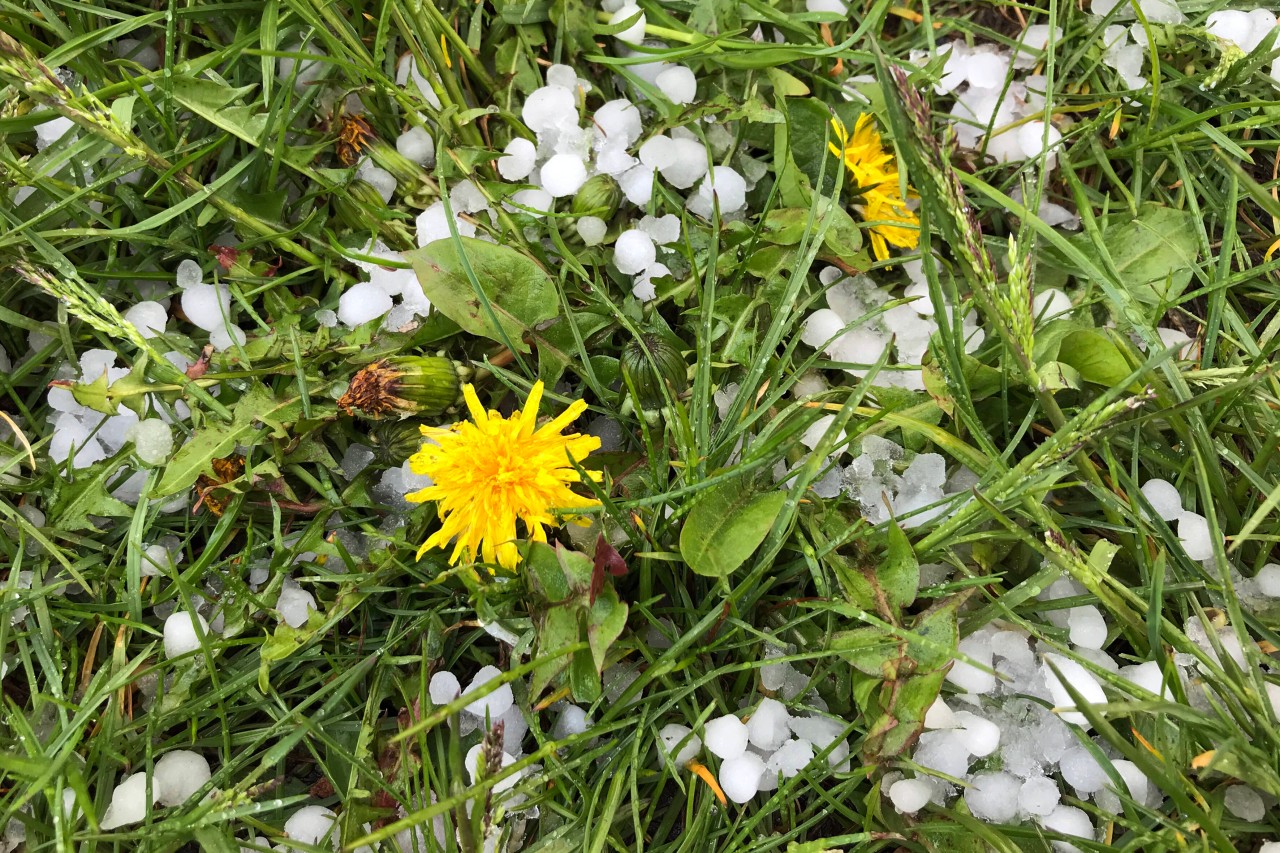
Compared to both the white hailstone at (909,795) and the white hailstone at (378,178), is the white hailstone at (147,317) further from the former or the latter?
the white hailstone at (909,795)

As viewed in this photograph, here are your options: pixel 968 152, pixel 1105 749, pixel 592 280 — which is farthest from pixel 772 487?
pixel 968 152

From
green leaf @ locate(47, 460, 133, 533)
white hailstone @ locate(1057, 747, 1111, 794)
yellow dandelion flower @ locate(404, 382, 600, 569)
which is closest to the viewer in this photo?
yellow dandelion flower @ locate(404, 382, 600, 569)

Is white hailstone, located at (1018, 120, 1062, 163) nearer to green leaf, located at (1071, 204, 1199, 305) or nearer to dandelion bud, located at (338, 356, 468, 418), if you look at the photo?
green leaf, located at (1071, 204, 1199, 305)

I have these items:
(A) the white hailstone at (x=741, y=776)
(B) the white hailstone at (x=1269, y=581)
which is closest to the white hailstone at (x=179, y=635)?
(A) the white hailstone at (x=741, y=776)

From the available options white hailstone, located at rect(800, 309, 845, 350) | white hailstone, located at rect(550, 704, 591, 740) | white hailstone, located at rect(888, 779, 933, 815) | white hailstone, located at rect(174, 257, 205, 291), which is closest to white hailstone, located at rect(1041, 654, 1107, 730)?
white hailstone, located at rect(888, 779, 933, 815)

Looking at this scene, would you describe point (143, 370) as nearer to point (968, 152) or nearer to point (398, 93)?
point (398, 93)

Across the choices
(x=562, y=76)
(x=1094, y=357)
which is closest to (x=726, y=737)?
(x=1094, y=357)

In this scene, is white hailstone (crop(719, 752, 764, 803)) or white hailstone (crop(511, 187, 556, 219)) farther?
white hailstone (crop(511, 187, 556, 219))
